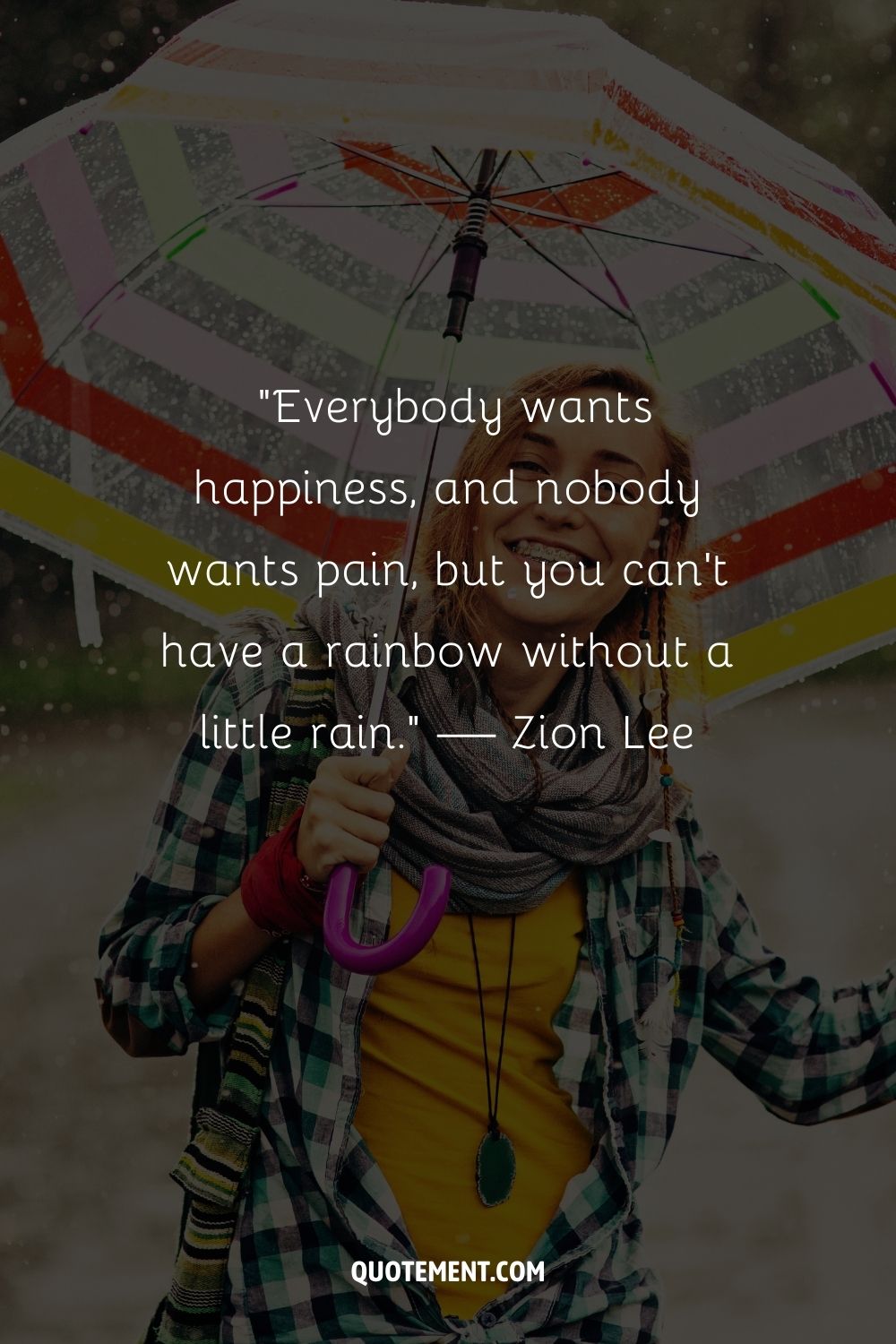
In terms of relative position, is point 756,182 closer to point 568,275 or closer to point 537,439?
point 537,439

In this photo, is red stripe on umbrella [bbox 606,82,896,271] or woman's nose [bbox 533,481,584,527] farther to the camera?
woman's nose [bbox 533,481,584,527]

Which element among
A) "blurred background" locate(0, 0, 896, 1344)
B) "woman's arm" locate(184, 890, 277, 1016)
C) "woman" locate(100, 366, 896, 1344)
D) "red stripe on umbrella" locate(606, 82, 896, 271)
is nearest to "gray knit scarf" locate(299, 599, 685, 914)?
"woman" locate(100, 366, 896, 1344)

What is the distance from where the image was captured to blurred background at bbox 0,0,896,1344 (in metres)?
4.30

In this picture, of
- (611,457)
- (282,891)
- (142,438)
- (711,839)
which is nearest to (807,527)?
(611,457)

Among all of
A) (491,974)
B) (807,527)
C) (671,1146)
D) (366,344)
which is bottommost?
(671,1146)

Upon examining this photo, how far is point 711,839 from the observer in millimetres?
7781

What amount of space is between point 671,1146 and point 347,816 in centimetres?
366

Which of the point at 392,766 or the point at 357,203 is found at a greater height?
the point at 357,203

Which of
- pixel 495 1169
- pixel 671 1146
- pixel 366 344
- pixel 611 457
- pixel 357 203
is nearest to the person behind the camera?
pixel 495 1169

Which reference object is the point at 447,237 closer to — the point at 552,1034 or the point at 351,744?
the point at 351,744

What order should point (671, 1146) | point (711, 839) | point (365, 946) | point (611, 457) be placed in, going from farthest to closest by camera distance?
point (711, 839) → point (671, 1146) → point (611, 457) → point (365, 946)

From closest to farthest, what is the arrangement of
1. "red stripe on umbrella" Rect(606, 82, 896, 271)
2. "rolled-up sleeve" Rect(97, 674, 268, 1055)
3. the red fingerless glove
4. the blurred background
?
1. "red stripe on umbrella" Rect(606, 82, 896, 271)
2. the red fingerless glove
3. "rolled-up sleeve" Rect(97, 674, 268, 1055)
4. the blurred background

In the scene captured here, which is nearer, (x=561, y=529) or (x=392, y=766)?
(x=392, y=766)

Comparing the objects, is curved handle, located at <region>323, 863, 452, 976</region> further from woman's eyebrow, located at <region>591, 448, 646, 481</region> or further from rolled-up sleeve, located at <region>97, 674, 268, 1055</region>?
woman's eyebrow, located at <region>591, 448, 646, 481</region>
